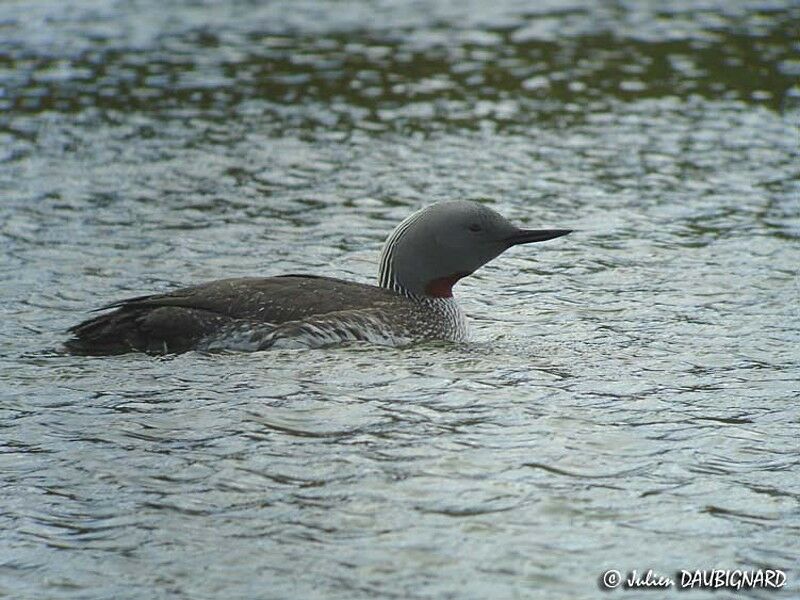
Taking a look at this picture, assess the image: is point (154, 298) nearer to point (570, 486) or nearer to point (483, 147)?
point (570, 486)

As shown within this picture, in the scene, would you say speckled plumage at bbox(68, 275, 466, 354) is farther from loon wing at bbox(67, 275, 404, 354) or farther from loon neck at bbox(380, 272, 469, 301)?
loon neck at bbox(380, 272, 469, 301)

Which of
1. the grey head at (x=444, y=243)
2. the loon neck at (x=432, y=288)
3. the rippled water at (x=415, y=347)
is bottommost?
the rippled water at (x=415, y=347)

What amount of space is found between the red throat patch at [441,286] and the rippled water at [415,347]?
0.38 meters

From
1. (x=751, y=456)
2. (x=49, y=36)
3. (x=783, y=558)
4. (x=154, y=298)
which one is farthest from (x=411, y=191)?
(x=49, y=36)

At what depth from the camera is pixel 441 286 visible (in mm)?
9188

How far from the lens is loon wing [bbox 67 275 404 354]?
8594mm

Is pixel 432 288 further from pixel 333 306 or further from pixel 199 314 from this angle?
pixel 199 314

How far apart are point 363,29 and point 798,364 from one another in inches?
522

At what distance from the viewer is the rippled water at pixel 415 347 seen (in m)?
6.11

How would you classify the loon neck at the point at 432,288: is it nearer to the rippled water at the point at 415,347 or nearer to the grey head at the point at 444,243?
the grey head at the point at 444,243
